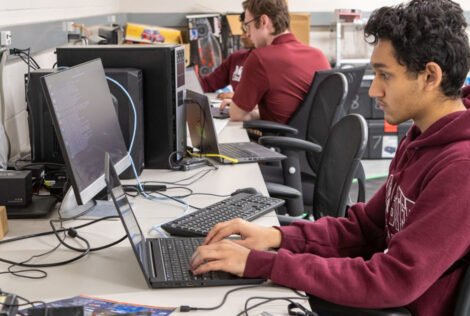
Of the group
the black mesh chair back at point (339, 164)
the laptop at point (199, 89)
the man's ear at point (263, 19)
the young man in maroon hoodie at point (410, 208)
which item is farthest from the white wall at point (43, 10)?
the young man in maroon hoodie at point (410, 208)

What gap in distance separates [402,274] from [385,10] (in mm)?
591

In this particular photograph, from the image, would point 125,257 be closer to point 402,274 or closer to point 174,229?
point 174,229

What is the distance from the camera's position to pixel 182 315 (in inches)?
45.6

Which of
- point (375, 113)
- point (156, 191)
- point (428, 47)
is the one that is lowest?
point (375, 113)

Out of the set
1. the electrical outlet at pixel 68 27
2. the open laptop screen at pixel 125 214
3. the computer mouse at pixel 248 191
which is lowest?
the computer mouse at pixel 248 191

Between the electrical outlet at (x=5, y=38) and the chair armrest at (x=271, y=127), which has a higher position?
the electrical outlet at (x=5, y=38)

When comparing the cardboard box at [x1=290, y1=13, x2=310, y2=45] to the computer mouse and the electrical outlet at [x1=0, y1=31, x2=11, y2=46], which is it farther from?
the computer mouse

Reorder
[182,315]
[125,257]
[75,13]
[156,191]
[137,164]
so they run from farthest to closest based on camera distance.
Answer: [75,13]
[137,164]
[156,191]
[125,257]
[182,315]

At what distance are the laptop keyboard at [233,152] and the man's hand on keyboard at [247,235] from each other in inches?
36.5

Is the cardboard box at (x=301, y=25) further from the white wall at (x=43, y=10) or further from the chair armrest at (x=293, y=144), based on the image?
the chair armrest at (x=293, y=144)

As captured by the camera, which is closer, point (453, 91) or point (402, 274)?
point (402, 274)

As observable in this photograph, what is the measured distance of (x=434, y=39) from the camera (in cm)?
132

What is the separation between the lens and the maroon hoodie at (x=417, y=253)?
118 centimetres

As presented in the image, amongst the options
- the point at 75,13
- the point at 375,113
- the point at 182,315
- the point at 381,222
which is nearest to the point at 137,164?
the point at 381,222
